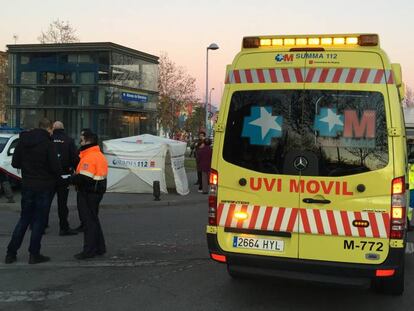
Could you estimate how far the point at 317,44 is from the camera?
4.94 meters

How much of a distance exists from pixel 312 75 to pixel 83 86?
17076mm

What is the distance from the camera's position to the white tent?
46.2ft

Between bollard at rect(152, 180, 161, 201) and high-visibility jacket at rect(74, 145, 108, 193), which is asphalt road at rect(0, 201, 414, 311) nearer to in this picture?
high-visibility jacket at rect(74, 145, 108, 193)

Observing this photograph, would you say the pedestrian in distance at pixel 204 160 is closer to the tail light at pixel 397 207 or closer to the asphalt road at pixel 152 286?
the asphalt road at pixel 152 286

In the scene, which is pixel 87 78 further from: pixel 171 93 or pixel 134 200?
pixel 171 93

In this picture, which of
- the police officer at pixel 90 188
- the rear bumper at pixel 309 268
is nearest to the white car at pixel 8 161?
the police officer at pixel 90 188

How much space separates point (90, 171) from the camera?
23.3ft

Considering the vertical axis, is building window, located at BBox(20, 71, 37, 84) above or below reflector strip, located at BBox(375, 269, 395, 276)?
above

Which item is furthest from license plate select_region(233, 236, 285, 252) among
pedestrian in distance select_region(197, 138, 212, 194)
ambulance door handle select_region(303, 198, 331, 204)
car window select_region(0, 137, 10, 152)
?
car window select_region(0, 137, 10, 152)

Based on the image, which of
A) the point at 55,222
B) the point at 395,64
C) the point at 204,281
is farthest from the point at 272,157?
the point at 55,222

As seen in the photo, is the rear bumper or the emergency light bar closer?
the rear bumper

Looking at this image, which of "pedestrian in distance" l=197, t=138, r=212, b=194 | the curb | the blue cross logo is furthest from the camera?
"pedestrian in distance" l=197, t=138, r=212, b=194

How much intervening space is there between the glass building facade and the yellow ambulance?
52.4 ft

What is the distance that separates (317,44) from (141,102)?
18.0m
